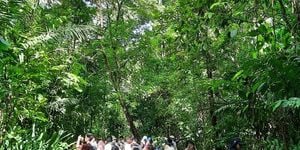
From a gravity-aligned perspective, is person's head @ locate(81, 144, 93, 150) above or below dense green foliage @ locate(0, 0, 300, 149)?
below

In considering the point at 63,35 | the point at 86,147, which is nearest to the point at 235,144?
the point at 86,147

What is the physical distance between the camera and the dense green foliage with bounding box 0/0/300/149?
4465 mm

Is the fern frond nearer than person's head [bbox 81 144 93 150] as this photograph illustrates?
Yes

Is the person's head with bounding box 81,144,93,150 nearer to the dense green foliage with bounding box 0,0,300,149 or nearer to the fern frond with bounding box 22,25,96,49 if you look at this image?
the dense green foliage with bounding box 0,0,300,149

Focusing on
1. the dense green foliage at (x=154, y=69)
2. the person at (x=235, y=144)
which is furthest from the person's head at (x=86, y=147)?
the person at (x=235, y=144)

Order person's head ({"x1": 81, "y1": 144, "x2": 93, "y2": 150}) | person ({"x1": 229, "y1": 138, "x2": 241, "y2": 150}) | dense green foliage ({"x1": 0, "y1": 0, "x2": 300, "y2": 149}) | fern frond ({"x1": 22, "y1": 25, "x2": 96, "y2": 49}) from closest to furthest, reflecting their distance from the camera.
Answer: dense green foliage ({"x1": 0, "y1": 0, "x2": 300, "y2": 149}) < fern frond ({"x1": 22, "y1": 25, "x2": 96, "y2": 49}) < person ({"x1": 229, "y1": 138, "x2": 241, "y2": 150}) < person's head ({"x1": 81, "y1": 144, "x2": 93, "y2": 150})

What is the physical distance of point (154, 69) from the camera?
14.6m

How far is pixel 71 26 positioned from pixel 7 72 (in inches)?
50.1

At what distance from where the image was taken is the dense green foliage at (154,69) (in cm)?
446

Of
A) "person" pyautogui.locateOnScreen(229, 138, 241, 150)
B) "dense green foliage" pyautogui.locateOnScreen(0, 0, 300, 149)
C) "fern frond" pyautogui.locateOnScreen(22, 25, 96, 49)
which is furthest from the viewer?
"person" pyautogui.locateOnScreen(229, 138, 241, 150)

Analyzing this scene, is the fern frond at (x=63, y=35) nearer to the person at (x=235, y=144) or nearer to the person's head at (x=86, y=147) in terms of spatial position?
the person at (x=235, y=144)

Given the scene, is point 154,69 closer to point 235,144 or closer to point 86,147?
point 86,147

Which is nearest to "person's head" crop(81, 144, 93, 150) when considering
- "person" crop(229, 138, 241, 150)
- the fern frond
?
"person" crop(229, 138, 241, 150)

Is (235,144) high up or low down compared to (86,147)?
up
